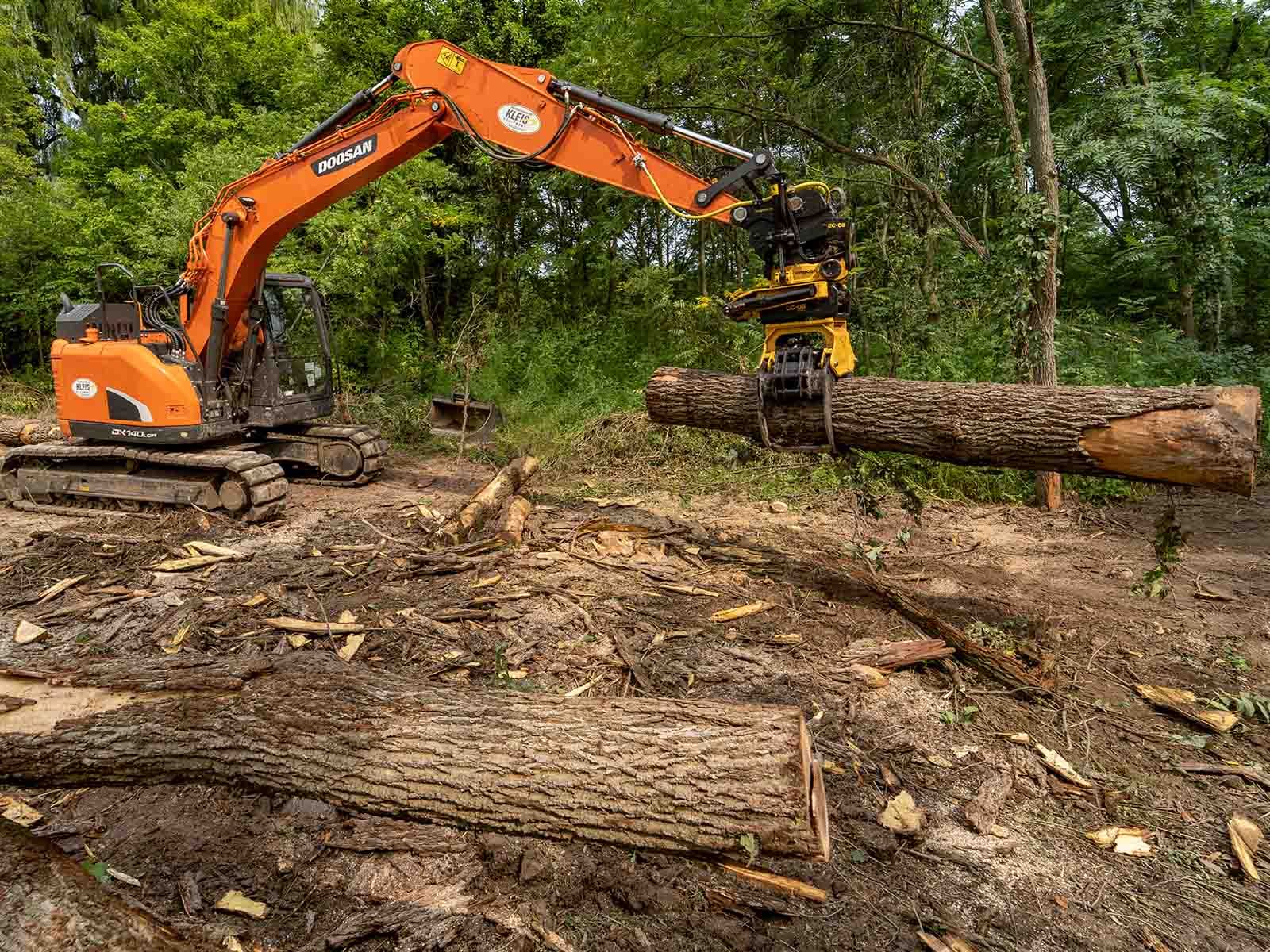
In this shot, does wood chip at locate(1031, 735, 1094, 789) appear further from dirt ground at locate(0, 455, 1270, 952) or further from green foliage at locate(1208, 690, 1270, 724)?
green foliage at locate(1208, 690, 1270, 724)

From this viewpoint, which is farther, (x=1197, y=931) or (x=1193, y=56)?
(x=1193, y=56)

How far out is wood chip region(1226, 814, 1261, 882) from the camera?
8.69 feet

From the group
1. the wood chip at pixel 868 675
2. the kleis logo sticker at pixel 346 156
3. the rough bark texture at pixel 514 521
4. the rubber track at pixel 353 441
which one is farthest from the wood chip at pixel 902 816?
the rubber track at pixel 353 441

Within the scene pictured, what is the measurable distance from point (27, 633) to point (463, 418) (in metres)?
6.51

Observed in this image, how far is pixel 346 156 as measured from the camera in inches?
258

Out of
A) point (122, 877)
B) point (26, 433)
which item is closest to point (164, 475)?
point (26, 433)

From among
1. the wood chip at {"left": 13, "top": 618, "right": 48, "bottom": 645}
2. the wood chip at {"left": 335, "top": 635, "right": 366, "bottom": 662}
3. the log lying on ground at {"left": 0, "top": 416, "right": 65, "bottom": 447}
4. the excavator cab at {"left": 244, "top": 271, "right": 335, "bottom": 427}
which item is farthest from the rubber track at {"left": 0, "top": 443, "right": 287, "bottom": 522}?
the wood chip at {"left": 335, "top": 635, "right": 366, "bottom": 662}

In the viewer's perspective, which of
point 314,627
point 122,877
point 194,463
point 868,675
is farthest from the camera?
point 194,463

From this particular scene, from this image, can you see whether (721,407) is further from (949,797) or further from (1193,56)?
(1193,56)

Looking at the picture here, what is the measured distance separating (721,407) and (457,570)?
2392 millimetres

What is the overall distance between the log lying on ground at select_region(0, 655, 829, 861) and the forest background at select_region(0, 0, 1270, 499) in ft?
18.9

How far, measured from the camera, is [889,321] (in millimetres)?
9281

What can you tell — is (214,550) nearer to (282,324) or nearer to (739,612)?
(282,324)

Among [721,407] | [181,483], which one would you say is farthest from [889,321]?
[181,483]
